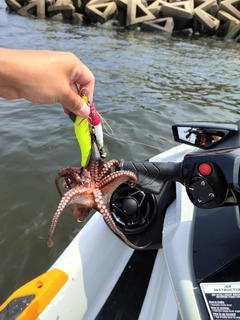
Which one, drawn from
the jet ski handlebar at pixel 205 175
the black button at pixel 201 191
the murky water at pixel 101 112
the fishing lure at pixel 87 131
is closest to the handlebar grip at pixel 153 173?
the jet ski handlebar at pixel 205 175

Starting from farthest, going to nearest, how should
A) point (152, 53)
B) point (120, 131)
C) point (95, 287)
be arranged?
1. point (152, 53)
2. point (120, 131)
3. point (95, 287)

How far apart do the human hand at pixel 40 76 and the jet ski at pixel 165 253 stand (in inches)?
19.9

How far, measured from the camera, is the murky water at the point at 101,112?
3.80 meters

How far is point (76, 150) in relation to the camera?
5574 mm

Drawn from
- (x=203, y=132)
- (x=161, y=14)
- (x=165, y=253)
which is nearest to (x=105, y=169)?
(x=165, y=253)

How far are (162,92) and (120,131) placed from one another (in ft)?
9.84

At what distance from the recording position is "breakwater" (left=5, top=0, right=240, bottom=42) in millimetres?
18125

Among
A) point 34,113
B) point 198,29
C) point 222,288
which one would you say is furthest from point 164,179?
point 198,29

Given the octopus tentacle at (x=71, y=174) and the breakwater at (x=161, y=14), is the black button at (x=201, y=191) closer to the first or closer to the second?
the octopus tentacle at (x=71, y=174)

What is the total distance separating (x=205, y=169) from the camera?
1497 mm

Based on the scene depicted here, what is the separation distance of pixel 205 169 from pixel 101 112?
5.91 m

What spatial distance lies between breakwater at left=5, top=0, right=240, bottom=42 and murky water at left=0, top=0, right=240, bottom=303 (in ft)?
10.2

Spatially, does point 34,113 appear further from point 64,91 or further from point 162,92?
point 64,91

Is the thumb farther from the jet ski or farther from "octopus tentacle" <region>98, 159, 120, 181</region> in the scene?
the jet ski
